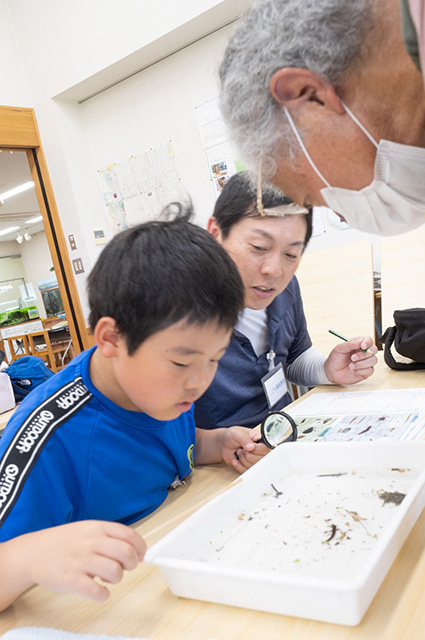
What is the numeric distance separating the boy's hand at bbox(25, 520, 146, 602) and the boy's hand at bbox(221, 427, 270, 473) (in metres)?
0.37

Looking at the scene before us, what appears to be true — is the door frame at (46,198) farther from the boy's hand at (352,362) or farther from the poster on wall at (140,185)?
the boy's hand at (352,362)

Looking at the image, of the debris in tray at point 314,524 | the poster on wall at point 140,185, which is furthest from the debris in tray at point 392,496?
the poster on wall at point 140,185

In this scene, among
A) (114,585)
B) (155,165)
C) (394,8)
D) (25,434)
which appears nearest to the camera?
(394,8)

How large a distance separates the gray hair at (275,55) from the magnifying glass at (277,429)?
48cm

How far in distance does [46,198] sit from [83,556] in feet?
11.1

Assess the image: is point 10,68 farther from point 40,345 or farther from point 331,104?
point 331,104

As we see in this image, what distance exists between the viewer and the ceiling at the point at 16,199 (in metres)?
5.29

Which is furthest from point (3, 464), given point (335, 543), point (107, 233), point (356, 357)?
point (107, 233)

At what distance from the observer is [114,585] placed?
26.2 inches

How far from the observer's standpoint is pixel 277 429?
3.39 ft

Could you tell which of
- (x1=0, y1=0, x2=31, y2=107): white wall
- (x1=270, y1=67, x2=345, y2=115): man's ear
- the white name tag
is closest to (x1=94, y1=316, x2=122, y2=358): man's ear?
(x1=270, y1=67, x2=345, y2=115): man's ear

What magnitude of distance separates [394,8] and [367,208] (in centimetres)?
31

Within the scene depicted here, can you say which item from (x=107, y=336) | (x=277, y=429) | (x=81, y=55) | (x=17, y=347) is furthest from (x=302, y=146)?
(x=17, y=347)

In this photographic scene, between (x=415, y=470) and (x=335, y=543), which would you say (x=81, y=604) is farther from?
(x=415, y=470)
